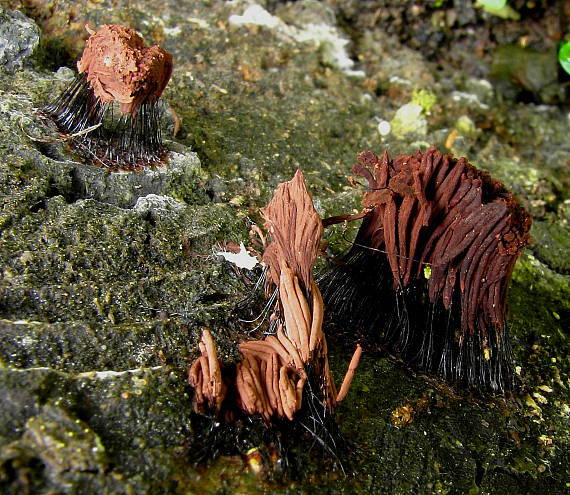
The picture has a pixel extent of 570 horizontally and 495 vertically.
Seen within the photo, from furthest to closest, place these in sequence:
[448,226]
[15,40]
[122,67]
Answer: [15,40] → [122,67] → [448,226]

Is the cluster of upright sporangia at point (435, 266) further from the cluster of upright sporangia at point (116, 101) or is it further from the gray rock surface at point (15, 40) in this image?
the gray rock surface at point (15, 40)

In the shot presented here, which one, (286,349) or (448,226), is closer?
(286,349)

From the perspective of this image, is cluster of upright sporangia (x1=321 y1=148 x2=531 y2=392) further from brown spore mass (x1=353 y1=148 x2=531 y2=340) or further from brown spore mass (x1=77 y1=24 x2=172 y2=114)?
brown spore mass (x1=77 y1=24 x2=172 y2=114)

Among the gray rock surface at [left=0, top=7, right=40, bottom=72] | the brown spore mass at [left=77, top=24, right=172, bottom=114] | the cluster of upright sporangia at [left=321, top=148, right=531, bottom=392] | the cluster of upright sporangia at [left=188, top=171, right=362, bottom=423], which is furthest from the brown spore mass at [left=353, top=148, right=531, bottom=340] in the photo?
the gray rock surface at [left=0, top=7, right=40, bottom=72]

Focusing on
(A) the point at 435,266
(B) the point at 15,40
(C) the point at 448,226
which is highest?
(C) the point at 448,226

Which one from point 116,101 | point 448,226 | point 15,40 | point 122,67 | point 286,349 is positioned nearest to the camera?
point 286,349

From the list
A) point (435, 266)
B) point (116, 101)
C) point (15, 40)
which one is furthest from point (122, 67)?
point (435, 266)

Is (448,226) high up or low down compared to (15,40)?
up

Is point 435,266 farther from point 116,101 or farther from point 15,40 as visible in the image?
point 15,40
